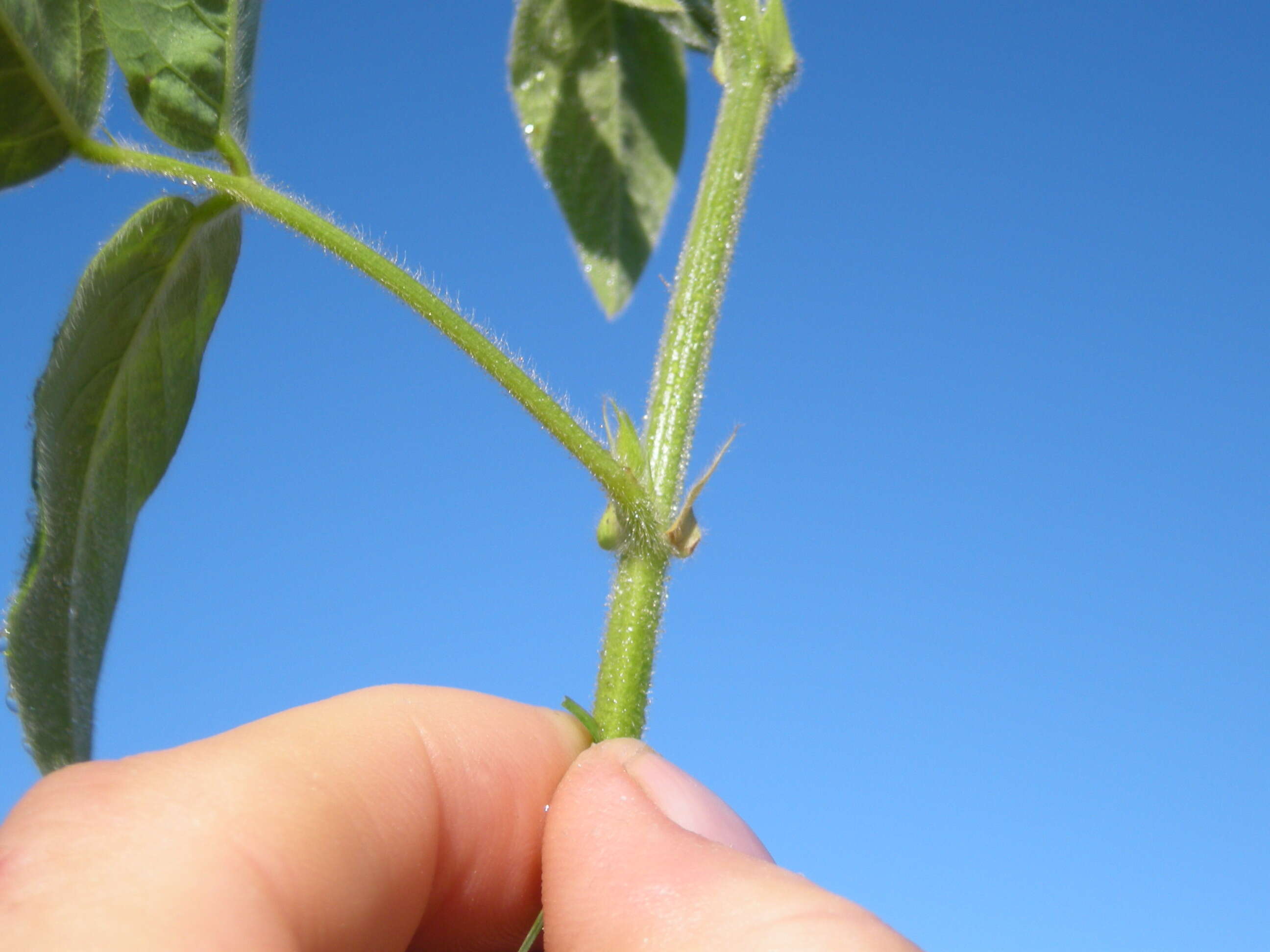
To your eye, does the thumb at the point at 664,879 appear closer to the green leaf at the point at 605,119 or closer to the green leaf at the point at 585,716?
the green leaf at the point at 585,716

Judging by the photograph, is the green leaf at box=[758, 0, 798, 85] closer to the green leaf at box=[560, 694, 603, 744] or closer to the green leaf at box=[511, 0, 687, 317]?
the green leaf at box=[511, 0, 687, 317]

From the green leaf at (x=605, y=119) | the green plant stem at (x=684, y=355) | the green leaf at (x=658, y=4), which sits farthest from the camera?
the green leaf at (x=605, y=119)

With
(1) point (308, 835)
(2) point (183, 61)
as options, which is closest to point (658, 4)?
(2) point (183, 61)

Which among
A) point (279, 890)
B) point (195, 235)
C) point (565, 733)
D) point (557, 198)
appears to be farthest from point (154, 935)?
point (557, 198)

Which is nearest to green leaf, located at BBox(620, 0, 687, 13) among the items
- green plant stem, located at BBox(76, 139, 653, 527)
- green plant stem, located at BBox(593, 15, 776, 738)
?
green plant stem, located at BBox(593, 15, 776, 738)

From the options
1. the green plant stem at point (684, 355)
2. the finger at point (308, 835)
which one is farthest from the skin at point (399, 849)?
the green plant stem at point (684, 355)

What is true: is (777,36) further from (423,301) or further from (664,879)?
(664,879)

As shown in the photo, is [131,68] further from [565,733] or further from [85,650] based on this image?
[565,733]

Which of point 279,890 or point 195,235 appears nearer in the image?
point 279,890
